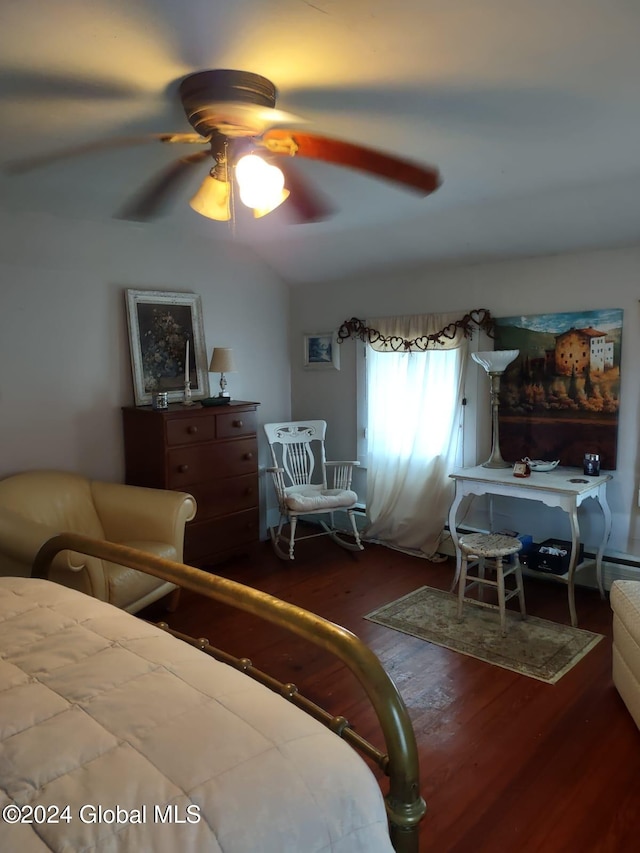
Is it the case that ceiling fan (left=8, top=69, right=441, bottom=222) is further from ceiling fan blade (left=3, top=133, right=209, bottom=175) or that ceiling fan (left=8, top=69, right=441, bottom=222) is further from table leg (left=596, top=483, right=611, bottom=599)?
table leg (left=596, top=483, right=611, bottom=599)

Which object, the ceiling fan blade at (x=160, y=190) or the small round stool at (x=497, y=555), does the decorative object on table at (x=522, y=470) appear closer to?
the small round stool at (x=497, y=555)

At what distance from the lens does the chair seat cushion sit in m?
4.25

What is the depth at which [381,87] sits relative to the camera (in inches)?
74.9

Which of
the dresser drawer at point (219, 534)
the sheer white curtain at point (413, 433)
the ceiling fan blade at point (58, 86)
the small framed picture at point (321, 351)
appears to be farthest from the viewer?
the small framed picture at point (321, 351)

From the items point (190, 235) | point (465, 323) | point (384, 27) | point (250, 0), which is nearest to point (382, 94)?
point (384, 27)

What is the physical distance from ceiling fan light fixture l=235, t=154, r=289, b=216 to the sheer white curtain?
246 cm

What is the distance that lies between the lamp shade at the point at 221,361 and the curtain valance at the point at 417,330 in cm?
101

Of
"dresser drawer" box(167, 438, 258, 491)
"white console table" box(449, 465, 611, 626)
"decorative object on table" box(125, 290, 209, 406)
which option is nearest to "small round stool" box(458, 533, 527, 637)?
"white console table" box(449, 465, 611, 626)

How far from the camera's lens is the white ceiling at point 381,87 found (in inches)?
59.7

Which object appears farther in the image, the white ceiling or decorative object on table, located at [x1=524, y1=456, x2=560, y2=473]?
decorative object on table, located at [x1=524, y1=456, x2=560, y2=473]

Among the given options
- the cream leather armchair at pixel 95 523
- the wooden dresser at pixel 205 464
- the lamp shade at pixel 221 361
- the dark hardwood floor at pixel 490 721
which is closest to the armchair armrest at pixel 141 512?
the cream leather armchair at pixel 95 523

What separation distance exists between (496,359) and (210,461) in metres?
1.96

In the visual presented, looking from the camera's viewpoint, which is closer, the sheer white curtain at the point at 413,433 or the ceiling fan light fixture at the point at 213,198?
the ceiling fan light fixture at the point at 213,198

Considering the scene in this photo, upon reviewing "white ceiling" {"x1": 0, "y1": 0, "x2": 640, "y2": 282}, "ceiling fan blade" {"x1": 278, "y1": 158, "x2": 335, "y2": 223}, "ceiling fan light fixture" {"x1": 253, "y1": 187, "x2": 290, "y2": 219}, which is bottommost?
"ceiling fan light fixture" {"x1": 253, "y1": 187, "x2": 290, "y2": 219}
